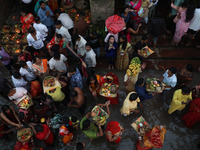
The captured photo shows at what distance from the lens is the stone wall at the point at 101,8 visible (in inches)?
236

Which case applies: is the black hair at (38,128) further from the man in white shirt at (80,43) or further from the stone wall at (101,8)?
the stone wall at (101,8)

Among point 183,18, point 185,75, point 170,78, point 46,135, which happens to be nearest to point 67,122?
point 46,135

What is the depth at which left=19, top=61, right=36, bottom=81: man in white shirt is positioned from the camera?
454 cm

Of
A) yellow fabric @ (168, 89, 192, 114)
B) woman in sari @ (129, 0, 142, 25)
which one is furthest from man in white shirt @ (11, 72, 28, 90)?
woman in sari @ (129, 0, 142, 25)

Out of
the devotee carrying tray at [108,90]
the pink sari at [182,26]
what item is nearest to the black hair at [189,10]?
the pink sari at [182,26]

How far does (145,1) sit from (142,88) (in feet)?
11.0

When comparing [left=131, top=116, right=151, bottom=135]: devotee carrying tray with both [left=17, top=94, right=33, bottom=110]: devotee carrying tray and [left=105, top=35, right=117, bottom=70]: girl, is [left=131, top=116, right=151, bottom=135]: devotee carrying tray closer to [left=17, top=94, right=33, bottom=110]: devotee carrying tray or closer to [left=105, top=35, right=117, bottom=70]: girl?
[left=105, top=35, right=117, bottom=70]: girl

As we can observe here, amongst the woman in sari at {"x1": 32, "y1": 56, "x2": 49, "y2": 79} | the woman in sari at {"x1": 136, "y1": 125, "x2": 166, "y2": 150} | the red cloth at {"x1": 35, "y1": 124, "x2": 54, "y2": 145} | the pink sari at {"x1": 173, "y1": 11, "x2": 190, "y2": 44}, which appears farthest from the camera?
the pink sari at {"x1": 173, "y1": 11, "x2": 190, "y2": 44}

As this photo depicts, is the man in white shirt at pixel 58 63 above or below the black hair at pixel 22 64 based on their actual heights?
below

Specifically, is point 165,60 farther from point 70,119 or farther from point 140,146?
point 70,119

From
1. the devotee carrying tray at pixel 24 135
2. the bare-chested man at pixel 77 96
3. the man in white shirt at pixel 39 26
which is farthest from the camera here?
the man in white shirt at pixel 39 26

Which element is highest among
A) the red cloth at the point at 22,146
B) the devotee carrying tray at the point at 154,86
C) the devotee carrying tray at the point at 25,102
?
the devotee carrying tray at the point at 154,86

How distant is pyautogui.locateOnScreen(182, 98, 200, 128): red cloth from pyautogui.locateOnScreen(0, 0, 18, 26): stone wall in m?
8.92

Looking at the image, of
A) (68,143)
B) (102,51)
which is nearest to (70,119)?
(68,143)
